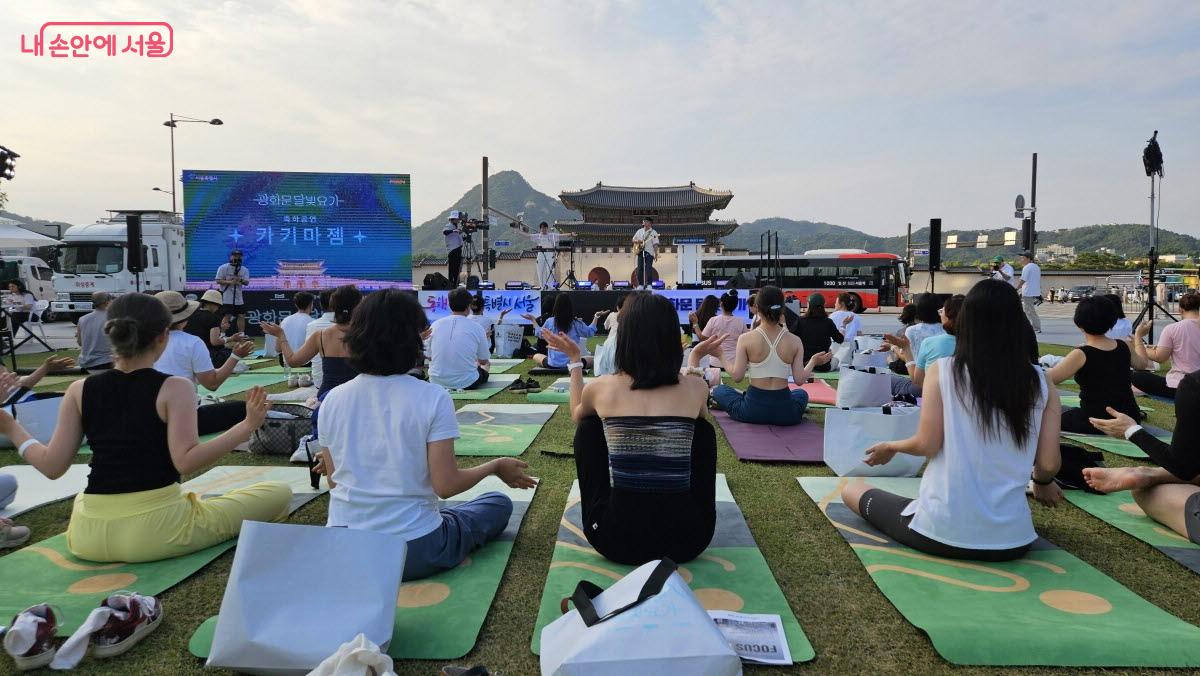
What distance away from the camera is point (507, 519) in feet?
10.1

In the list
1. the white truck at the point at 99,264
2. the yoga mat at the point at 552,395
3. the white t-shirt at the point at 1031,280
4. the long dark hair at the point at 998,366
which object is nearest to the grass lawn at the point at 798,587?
the long dark hair at the point at 998,366

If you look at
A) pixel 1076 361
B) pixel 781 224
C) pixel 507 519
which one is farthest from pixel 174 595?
pixel 781 224

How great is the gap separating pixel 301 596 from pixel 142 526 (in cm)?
120

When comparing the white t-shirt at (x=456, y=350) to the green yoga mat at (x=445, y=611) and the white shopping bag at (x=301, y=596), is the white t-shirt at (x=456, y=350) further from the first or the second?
the white shopping bag at (x=301, y=596)

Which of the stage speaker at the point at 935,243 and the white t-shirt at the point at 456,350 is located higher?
the stage speaker at the point at 935,243

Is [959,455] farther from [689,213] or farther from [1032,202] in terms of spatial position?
[689,213]

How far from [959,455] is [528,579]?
1.72 m


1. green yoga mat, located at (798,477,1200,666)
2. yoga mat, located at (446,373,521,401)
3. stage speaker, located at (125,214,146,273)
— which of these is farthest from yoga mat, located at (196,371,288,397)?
green yoga mat, located at (798,477,1200,666)

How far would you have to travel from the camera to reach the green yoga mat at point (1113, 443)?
4.69m

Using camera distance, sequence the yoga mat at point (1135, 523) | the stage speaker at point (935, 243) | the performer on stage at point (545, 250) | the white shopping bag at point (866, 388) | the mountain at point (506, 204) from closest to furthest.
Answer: the yoga mat at point (1135, 523), the white shopping bag at point (866, 388), the stage speaker at point (935, 243), the performer on stage at point (545, 250), the mountain at point (506, 204)

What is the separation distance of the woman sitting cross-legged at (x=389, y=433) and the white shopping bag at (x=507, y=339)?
28.2 ft

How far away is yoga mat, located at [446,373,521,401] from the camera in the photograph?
6941 mm

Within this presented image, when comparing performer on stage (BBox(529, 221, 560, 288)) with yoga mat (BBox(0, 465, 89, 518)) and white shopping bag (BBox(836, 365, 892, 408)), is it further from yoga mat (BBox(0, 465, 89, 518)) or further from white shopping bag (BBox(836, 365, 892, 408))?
yoga mat (BBox(0, 465, 89, 518))

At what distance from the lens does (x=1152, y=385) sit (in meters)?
6.41
